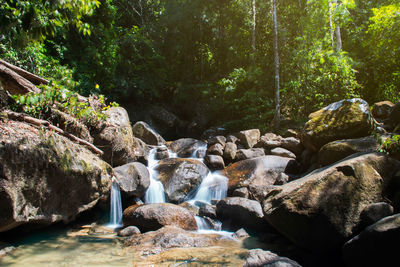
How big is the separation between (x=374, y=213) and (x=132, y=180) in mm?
5722

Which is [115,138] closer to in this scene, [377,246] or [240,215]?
[240,215]

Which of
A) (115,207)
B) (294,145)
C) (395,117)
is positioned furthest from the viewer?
(294,145)

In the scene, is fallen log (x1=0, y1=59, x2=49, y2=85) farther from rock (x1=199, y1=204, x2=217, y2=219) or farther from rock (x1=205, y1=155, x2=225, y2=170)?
rock (x1=205, y1=155, x2=225, y2=170)

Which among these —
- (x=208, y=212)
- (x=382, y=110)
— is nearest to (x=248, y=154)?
(x=208, y=212)

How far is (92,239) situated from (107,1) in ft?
41.7

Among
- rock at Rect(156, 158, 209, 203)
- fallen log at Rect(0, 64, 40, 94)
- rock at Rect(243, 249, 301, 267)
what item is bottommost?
rock at Rect(243, 249, 301, 267)

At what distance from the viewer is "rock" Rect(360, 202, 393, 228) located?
175 inches

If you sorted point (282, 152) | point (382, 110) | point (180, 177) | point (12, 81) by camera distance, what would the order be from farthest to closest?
point (282, 152)
point (382, 110)
point (180, 177)
point (12, 81)

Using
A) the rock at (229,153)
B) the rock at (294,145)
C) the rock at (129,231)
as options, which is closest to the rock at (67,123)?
the rock at (129,231)

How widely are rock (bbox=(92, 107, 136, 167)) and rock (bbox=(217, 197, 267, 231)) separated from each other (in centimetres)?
338

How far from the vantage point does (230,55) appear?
17844mm

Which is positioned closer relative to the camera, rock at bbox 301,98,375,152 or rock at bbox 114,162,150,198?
rock at bbox 114,162,150,198

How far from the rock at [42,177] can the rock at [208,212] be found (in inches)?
105

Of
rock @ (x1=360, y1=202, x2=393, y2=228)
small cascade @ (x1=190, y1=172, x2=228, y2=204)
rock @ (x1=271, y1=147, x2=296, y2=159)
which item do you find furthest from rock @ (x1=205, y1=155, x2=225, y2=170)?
rock @ (x1=360, y1=202, x2=393, y2=228)
